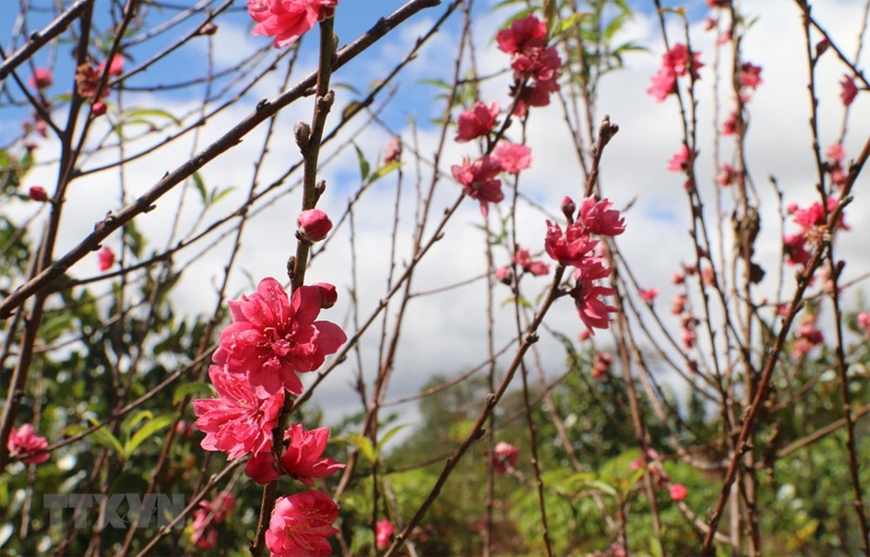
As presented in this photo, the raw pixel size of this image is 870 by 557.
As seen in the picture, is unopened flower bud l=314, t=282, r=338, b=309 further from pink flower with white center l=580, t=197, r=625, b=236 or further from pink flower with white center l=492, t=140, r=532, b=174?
pink flower with white center l=492, t=140, r=532, b=174

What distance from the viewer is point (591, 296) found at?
3.05 ft

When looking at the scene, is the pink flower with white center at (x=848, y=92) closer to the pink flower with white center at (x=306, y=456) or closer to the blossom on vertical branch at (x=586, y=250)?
the blossom on vertical branch at (x=586, y=250)

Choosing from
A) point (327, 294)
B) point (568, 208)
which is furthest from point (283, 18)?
point (568, 208)

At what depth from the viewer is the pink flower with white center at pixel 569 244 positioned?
87cm

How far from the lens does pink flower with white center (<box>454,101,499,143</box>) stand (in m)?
1.48

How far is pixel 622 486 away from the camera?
6.24 ft

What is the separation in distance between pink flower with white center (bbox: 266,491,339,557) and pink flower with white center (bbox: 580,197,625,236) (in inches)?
18.8

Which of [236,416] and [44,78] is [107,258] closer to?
[44,78]

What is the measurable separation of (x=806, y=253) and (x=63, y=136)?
193cm

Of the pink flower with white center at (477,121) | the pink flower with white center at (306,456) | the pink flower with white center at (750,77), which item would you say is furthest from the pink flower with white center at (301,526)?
the pink flower with white center at (750,77)

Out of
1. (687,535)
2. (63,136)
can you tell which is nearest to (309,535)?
(63,136)

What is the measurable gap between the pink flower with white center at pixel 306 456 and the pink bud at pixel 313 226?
20 centimetres

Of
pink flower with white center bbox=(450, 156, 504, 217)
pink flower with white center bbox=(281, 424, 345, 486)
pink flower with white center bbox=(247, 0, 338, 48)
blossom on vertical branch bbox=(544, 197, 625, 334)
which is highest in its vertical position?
pink flower with white center bbox=(450, 156, 504, 217)

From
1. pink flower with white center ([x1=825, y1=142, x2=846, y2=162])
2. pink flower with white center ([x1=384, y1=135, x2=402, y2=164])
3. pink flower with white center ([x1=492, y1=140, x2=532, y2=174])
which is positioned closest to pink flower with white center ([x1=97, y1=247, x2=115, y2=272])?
pink flower with white center ([x1=384, y1=135, x2=402, y2=164])
